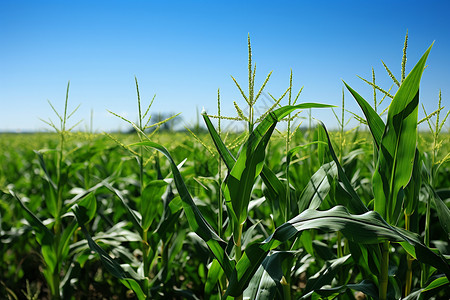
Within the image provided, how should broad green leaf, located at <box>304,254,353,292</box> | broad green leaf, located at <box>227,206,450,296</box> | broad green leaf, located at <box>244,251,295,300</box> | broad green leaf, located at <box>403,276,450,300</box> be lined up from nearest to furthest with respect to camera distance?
broad green leaf, located at <box>227,206,450,296</box>, broad green leaf, located at <box>244,251,295,300</box>, broad green leaf, located at <box>403,276,450,300</box>, broad green leaf, located at <box>304,254,353,292</box>

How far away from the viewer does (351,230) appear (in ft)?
3.41

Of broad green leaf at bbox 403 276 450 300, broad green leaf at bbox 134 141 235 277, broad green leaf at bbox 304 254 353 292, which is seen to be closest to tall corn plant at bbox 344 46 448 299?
broad green leaf at bbox 403 276 450 300

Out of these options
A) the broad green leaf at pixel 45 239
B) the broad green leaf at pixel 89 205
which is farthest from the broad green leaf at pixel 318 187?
the broad green leaf at pixel 45 239

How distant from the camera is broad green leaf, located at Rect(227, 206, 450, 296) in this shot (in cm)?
103

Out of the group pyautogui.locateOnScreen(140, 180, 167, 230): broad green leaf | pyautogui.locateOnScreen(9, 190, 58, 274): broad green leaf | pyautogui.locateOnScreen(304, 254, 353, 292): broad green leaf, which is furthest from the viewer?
pyautogui.locateOnScreen(9, 190, 58, 274): broad green leaf

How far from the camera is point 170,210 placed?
1.82 meters

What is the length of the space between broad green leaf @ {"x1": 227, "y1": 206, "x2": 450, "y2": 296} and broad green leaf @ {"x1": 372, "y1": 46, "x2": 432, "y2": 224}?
0.17 meters

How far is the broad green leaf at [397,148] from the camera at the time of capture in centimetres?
109

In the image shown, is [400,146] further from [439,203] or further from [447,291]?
[447,291]

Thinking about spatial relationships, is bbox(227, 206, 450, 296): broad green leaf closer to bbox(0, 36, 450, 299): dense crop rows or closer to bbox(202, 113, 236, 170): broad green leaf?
bbox(0, 36, 450, 299): dense crop rows

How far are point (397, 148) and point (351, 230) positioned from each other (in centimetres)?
36

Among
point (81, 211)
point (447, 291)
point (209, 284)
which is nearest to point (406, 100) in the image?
point (209, 284)

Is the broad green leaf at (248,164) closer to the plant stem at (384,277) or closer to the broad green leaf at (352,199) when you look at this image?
the broad green leaf at (352,199)

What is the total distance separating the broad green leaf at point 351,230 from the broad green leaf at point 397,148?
0.55 feet
